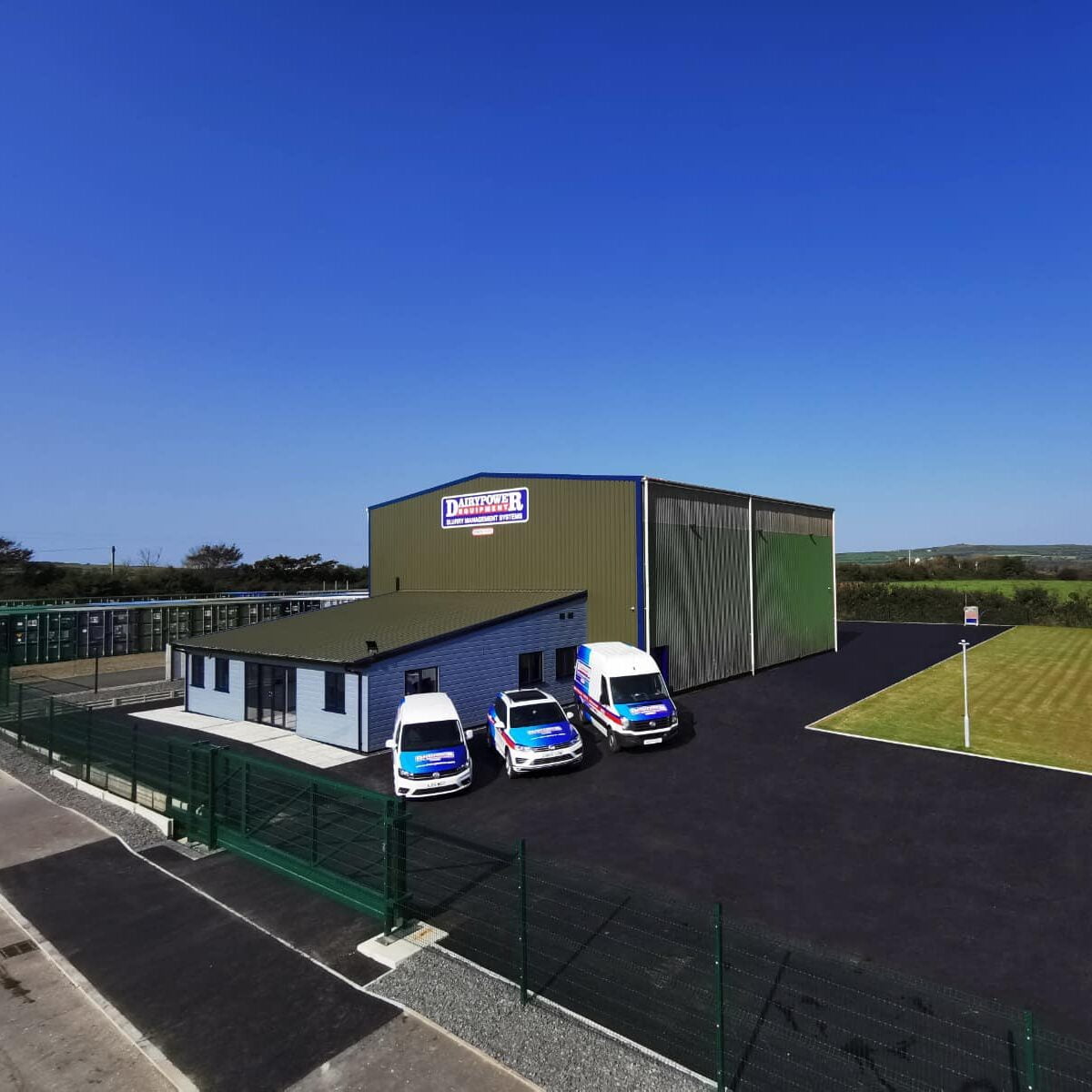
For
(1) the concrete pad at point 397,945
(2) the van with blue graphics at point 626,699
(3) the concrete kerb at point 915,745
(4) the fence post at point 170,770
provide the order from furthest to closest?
(2) the van with blue graphics at point 626,699
(3) the concrete kerb at point 915,745
(4) the fence post at point 170,770
(1) the concrete pad at point 397,945

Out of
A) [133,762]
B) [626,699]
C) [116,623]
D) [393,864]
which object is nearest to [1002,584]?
[626,699]

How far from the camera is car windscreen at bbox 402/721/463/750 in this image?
52.0 ft

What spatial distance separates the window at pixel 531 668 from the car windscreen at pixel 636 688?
5.41 meters

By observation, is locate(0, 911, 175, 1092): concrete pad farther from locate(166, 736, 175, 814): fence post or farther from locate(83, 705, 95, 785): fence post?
locate(83, 705, 95, 785): fence post

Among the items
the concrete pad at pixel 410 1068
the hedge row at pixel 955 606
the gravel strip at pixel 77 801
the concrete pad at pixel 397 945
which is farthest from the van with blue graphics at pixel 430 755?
the hedge row at pixel 955 606

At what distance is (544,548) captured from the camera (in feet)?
95.3

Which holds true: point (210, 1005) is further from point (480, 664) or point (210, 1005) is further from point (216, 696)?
point (216, 696)

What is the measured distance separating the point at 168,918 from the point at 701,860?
9092mm

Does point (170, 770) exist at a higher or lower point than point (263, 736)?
higher

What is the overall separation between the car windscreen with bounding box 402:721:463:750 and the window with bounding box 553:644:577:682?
1004 centimetres

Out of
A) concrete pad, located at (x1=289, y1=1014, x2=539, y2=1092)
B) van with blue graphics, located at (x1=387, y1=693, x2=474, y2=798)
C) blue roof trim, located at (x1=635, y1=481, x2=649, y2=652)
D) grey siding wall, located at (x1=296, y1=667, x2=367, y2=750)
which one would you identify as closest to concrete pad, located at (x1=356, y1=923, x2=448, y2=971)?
concrete pad, located at (x1=289, y1=1014, x2=539, y2=1092)

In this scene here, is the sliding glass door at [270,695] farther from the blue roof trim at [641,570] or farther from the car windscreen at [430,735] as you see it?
the blue roof trim at [641,570]

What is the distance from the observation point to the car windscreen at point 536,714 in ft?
58.6

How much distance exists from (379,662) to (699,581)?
15329 mm
